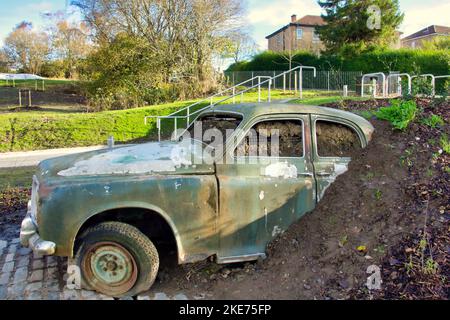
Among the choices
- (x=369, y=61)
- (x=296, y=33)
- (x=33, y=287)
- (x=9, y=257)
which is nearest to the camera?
(x=33, y=287)

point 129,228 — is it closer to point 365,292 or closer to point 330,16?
point 365,292

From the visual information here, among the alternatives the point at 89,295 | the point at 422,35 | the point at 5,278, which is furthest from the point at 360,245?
the point at 422,35

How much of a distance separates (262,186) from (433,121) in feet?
9.15

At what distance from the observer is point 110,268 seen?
3.74 meters

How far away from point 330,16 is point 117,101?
21.1m

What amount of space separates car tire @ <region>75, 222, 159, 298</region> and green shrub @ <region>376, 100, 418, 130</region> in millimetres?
3403

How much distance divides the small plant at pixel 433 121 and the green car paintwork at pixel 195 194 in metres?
1.77

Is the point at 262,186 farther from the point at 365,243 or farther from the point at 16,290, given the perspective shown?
the point at 16,290

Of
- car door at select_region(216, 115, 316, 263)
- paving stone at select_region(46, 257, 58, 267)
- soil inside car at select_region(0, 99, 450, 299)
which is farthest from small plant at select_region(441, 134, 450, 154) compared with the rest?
paving stone at select_region(46, 257, 58, 267)

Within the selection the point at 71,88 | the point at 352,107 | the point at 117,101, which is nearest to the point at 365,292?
the point at 352,107

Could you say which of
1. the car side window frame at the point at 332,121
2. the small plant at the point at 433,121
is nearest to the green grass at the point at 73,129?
the small plant at the point at 433,121

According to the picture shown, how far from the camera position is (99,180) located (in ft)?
11.9

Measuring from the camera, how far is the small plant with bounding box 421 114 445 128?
5.29 metres

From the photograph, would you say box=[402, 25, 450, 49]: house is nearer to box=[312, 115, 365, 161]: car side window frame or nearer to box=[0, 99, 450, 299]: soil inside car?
box=[312, 115, 365, 161]: car side window frame
